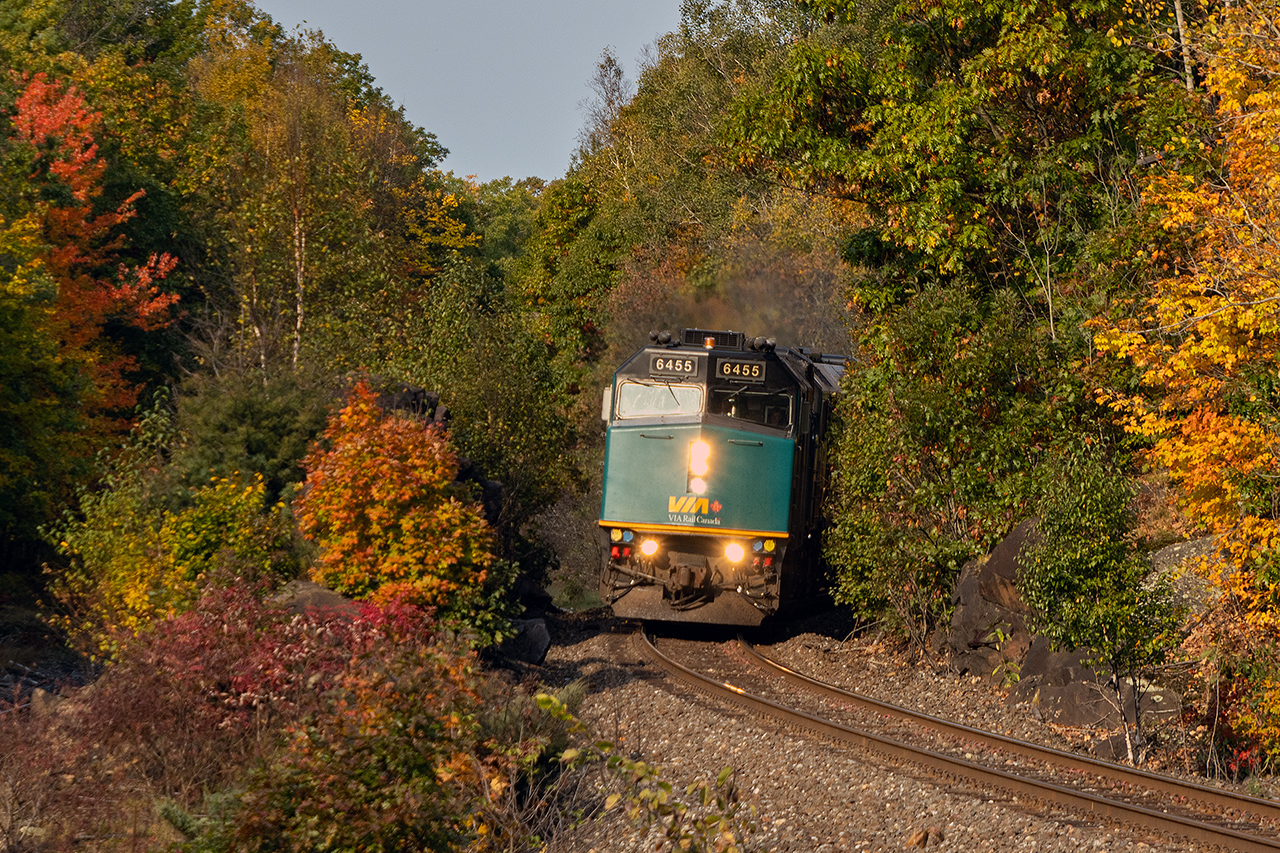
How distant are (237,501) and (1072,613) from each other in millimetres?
9710

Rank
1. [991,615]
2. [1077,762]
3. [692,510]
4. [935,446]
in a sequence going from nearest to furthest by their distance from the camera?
[1077,762], [991,615], [692,510], [935,446]

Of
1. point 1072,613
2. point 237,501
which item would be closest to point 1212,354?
point 1072,613

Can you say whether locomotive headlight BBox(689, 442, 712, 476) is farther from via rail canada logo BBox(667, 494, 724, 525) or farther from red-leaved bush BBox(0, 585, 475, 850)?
red-leaved bush BBox(0, 585, 475, 850)

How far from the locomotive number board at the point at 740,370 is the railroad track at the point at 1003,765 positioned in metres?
3.98

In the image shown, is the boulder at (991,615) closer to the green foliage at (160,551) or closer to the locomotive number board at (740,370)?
the locomotive number board at (740,370)

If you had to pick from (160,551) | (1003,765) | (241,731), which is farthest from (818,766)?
(160,551)

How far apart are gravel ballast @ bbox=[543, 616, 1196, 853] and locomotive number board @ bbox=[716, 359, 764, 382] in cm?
415

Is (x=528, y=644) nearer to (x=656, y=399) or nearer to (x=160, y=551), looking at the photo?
(x=656, y=399)

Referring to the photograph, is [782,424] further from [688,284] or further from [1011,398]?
[688,284]

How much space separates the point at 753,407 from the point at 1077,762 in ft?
22.8

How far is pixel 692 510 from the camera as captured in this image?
15.8 m

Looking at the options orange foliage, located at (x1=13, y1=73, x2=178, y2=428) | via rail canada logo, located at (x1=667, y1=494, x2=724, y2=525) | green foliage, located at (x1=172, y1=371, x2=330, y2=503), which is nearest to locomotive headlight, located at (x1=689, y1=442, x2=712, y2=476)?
via rail canada logo, located at (x1=667, y1=494, x2=724, y2=525)

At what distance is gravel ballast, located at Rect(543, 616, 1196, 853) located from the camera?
8.19m

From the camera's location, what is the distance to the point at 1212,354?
13312 mm
